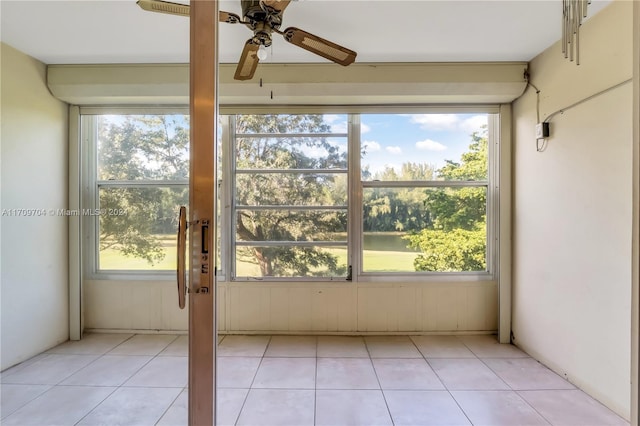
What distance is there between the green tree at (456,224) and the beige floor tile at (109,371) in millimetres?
2641

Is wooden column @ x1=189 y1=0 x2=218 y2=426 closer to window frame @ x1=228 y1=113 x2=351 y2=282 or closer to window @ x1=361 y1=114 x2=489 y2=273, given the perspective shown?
window frame @ x1=228 y1=113 x2=351 y2=282

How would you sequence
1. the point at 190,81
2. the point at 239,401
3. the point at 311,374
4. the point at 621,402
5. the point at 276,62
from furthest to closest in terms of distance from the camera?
the point at 276,62 < the point at 311,374 < the point at 239,401 < the point at 621,402 < the point at 190,81

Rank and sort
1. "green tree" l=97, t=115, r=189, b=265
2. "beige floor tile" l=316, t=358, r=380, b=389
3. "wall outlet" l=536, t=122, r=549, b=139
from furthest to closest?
1. "green tree" l=97, t=115, r=189, b=265
2. "wall outlet" l=536, t=122, r=549, b=139
3. "beige floor tile" l=316, t=358, r=380, b=389

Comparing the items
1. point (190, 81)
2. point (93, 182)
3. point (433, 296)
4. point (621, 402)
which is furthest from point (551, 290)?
point (93, 182)

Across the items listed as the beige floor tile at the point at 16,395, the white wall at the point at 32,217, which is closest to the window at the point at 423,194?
the beige floor tile at the point at 16,395

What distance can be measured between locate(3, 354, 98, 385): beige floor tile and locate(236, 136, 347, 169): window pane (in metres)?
2.11

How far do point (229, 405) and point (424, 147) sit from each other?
2.74 metres

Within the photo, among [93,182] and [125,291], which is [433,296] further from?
[93,182]

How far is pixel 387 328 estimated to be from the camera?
2.99 m

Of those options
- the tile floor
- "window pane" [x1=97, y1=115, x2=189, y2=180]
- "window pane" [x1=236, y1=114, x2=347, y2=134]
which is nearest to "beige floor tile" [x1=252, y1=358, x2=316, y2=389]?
the tile floor

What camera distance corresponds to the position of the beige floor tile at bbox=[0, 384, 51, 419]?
1.88m

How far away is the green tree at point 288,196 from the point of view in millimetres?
3039

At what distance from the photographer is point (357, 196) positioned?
9.98 ft

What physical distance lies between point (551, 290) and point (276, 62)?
9.71 ft
